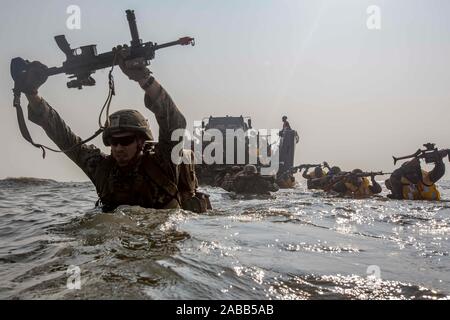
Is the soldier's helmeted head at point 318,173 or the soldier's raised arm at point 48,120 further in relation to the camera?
the soldier's helmeted head at point 318,173

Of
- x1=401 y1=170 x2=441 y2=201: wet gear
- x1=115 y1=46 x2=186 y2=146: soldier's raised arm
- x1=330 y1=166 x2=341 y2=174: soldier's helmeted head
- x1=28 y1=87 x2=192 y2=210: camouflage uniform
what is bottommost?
x1=401 y1=170 x2=441 y2=201: wet gear

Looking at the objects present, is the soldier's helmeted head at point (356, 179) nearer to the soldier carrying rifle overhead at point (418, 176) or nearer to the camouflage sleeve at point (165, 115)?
the soldier carrying rifle overhead at point (418, 176)

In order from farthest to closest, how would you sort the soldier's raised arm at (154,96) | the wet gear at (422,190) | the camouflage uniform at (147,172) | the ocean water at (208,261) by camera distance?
the wet gear at (422,190) → the camouflage uniform at (147,172) → the soldier's raised arm at (154,96) → the ocean water at (208,261)

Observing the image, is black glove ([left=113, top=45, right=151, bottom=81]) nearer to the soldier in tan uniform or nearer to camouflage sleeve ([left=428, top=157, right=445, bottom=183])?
the soldier in tan uniform

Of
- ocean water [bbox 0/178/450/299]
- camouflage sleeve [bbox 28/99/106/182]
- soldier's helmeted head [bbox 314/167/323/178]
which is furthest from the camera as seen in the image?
soldier's helmeted head [bbox 314/167/323/178]

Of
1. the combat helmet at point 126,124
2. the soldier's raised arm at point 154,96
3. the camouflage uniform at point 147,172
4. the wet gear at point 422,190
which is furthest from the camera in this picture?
the wet gear at point 422,190

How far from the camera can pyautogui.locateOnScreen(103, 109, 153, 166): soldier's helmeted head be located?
13.3 ft

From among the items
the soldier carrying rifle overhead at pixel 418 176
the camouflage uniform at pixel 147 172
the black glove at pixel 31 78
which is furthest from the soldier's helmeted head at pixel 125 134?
the soldier carrying rifle overhead at pixel 418 176

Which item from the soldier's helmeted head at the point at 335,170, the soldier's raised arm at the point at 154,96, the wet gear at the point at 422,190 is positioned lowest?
the wet gear at the point at 422,190

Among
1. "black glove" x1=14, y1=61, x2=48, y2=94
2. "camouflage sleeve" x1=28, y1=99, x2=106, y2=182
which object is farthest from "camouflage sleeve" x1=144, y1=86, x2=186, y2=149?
"black glove" x1=14, y1=61, x2=48, y2=94

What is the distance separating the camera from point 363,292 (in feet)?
6.75

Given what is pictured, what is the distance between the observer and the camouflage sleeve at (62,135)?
4586mm
